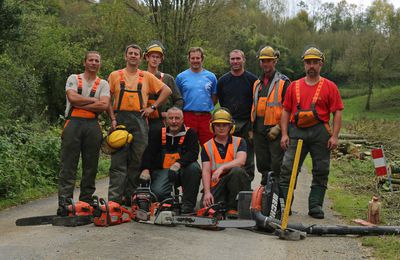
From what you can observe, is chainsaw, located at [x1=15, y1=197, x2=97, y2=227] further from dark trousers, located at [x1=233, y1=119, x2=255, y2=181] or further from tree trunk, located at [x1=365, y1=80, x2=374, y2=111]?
tree trunk, located at [x1=365, y1=80, x2=374, y2=111]

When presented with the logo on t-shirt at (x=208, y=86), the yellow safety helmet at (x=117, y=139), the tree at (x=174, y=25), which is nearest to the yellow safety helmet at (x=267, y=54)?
the logo on t-shirt at (x=208, y=86)

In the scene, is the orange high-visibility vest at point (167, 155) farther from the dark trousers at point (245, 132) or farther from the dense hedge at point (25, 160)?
the dense hedge at point (25, 160)

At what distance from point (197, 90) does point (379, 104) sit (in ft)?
174

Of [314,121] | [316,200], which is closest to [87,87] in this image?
[314,121]

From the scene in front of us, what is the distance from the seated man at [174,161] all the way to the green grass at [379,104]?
4607 centimetres

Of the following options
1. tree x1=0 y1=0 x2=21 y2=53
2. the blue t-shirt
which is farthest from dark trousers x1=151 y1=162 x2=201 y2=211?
tree x1=0 y1=0 x2=21 y2=53

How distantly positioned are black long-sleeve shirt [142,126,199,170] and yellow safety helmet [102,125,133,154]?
16.9 inches

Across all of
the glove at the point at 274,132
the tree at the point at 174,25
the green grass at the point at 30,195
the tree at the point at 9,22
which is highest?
the tree at the point at 174,25

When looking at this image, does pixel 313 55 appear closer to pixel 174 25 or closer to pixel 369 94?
pixel 174 25

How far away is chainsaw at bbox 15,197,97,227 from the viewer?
6.27 meters

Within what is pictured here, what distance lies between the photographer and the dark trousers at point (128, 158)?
287 inches

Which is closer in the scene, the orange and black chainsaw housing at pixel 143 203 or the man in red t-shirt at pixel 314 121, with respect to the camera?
the orange and black chainsaw housing at pixel 143 203

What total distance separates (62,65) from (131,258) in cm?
1879

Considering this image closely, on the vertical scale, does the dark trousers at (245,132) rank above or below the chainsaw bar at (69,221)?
above
